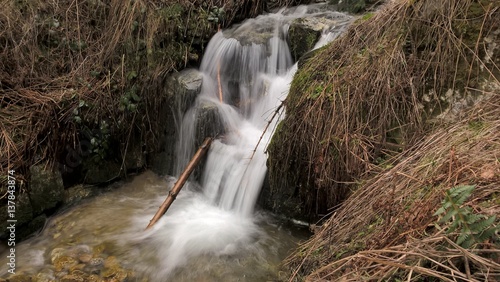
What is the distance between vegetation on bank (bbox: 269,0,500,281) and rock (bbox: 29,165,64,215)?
2451 mm

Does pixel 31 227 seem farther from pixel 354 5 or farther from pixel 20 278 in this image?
pixel 354 5

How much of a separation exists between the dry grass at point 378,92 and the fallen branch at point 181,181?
1.05 metres

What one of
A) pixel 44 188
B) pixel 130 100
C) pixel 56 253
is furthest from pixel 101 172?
pixel 56 253

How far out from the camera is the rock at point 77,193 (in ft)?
13.7

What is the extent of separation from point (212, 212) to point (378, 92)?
2152 mm

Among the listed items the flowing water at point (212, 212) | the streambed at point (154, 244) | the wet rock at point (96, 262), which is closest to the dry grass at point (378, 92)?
the flowing water at point (212, 212)

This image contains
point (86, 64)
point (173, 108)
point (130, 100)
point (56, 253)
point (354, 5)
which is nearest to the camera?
point (56, 253)

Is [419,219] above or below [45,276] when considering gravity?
above

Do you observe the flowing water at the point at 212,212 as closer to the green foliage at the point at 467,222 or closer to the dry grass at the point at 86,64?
the dry grass at the point at 86,64

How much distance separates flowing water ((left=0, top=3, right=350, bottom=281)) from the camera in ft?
10.2

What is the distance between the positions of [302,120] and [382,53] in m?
0.90

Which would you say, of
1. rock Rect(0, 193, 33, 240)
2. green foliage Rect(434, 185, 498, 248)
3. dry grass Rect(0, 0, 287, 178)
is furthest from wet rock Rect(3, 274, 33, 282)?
green foliage Rect(434, 185, 498, 248)

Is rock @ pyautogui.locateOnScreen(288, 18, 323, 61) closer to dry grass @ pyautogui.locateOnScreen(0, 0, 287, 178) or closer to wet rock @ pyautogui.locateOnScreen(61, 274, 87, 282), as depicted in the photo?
dry grass @ pyautogui.locateOnScreen(0, 0, 287, 178)

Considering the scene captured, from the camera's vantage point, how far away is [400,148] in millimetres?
2709
